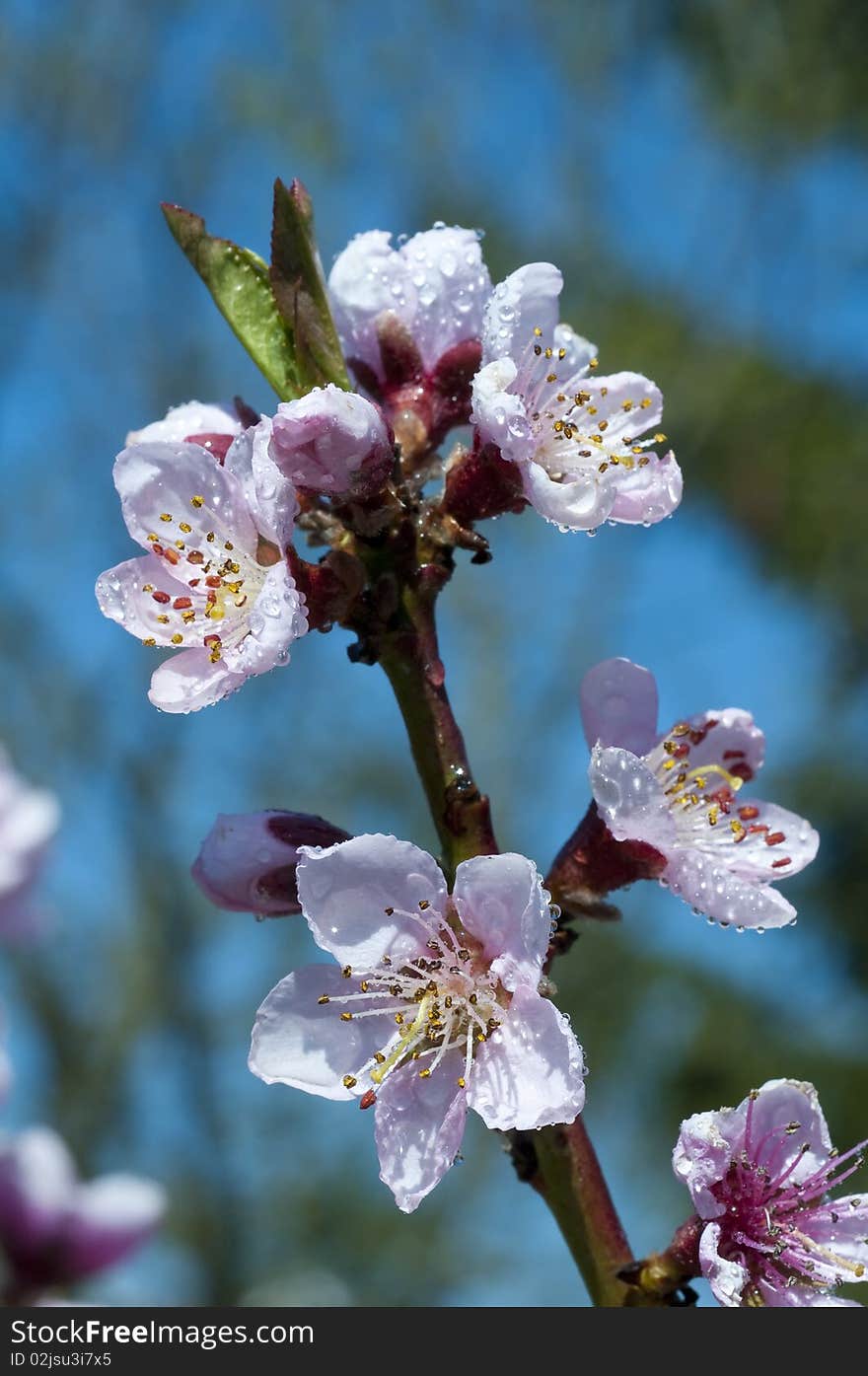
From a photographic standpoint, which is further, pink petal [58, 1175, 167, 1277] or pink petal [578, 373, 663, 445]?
pink petal [58, 1175, 167, 1277]

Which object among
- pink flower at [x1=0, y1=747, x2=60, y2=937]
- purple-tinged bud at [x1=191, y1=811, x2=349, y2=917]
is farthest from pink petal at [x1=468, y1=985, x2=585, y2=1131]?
pink flower at [x1=0, y1=747, x2=60, y2=937]

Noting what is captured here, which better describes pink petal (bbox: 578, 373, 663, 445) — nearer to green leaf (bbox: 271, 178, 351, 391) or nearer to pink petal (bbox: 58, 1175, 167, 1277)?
green leaf (bbox: 271, 178, 351, 391)

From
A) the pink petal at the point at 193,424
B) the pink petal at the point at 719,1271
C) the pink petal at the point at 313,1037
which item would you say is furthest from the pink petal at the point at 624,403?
the pink petal at the point at 719,1271

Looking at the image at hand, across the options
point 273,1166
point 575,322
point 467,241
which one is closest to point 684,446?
point 575,322

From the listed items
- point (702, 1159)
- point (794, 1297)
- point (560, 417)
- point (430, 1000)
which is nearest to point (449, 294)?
point (560, 417)

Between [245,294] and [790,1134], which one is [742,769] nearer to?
[790,1134]
